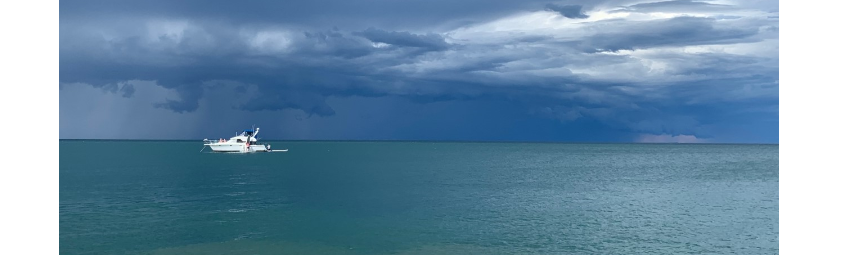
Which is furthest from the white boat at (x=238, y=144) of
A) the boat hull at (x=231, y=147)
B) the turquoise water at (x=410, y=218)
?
the turquoise water at (x=410, y=218)

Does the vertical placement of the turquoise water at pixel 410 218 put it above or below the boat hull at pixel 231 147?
below

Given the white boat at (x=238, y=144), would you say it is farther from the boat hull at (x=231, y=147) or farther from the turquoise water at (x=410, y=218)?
the turquoise water at (x=410, y=218)

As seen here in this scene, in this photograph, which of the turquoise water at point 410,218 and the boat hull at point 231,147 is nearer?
the turquoise water at point 410,218

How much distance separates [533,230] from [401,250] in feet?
34.2

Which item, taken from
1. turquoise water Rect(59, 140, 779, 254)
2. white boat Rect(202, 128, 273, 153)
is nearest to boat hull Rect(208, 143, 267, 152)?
white boat Rect(202, 128, 273, 153)

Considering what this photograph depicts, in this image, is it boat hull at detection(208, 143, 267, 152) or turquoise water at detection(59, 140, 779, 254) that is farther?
boat hull at detection(208, 143, 267, 152)

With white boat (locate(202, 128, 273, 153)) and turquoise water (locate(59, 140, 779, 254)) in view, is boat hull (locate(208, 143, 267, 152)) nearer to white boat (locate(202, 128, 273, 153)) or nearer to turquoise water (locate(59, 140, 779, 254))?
white boat (locate(202, 128, 273, 153))

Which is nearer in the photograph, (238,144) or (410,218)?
(410,218)

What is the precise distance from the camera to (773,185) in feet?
229

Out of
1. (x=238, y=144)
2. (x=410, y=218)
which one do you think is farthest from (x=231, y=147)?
(x=410, y=218)

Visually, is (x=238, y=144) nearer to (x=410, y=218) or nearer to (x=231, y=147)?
(x=231, y=147)

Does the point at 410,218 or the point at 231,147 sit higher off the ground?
the point at 231,147

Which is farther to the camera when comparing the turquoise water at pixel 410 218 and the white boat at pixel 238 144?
the white boat at pixel 238 144

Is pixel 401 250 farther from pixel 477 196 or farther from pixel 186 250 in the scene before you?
pixel 477 196
